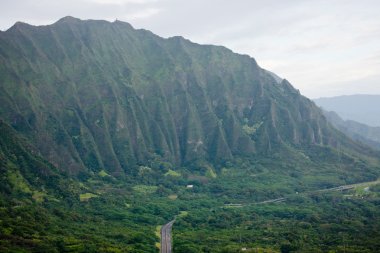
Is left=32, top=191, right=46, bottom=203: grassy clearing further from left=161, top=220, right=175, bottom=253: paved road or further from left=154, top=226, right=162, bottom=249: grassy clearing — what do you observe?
left=161, top=220, right=175, bottom=253: paved road

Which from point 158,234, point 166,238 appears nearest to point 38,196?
point 158,234

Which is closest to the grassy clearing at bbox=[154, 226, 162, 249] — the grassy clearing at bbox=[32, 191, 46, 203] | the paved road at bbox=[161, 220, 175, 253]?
the paved road at bbox=[161, 220, 175, 253]

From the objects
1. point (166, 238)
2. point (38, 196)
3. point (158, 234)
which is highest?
point (38, 196)

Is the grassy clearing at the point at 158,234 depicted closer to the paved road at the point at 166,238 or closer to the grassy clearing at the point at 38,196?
the paved road at the point at 166,238

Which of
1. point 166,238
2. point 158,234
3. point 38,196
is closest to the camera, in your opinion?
point 166,238

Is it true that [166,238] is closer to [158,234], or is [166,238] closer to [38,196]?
[158,234]

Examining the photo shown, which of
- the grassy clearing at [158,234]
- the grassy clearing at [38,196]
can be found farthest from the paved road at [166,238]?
the grassy clearing at [38,196]

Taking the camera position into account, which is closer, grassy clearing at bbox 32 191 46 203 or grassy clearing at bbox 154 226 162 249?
grassy clearing at bbox 154 226 162 249

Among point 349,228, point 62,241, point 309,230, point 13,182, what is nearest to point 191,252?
point 62,241

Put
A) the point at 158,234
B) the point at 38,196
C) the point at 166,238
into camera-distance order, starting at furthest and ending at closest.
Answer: the point at 38,196 < the point at 158,234 < the point at 166,238
